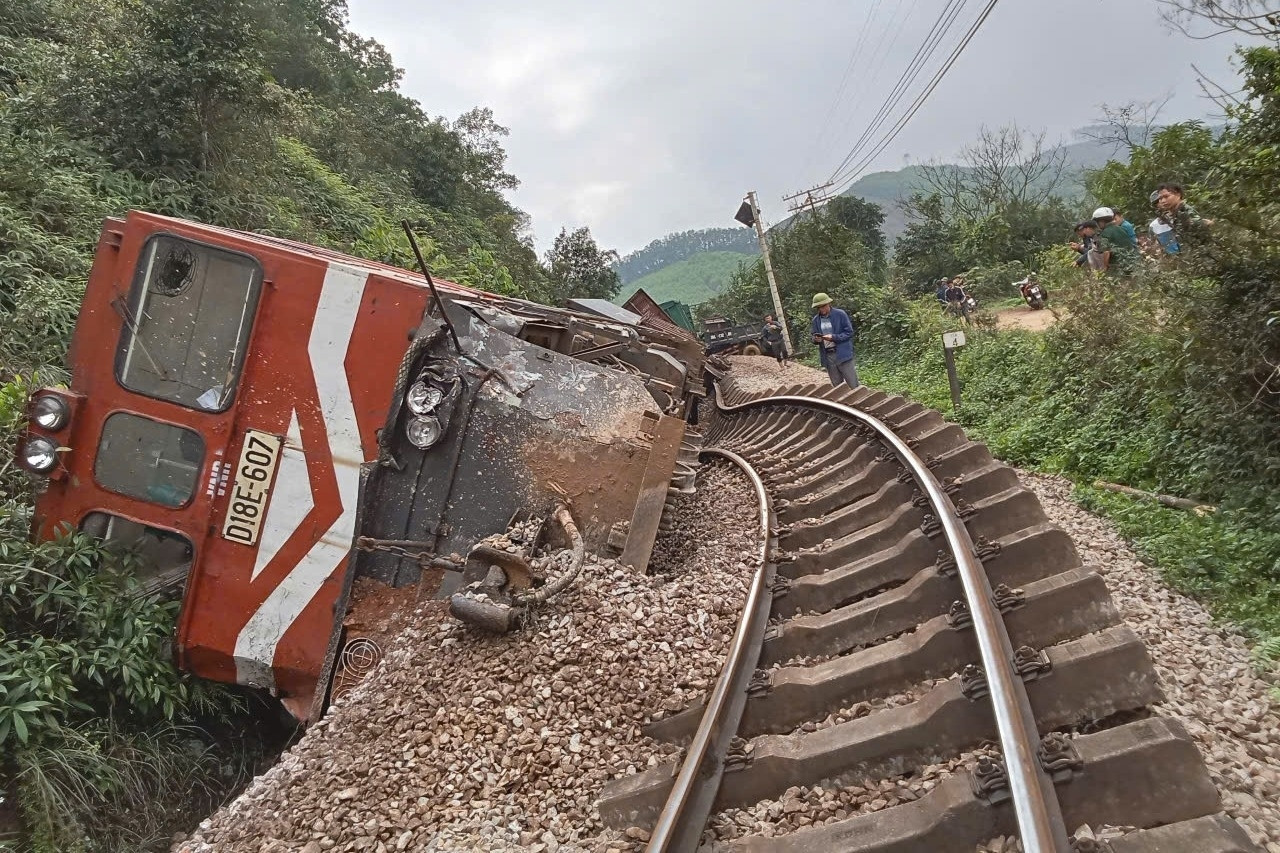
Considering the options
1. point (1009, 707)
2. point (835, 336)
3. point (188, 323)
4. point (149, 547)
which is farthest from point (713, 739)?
point (835, 336)

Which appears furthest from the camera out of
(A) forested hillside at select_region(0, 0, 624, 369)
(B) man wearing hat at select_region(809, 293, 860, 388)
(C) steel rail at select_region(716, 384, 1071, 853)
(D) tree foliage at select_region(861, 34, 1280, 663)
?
(B) man wearing hat at select_region(809, 293, 860, 388)

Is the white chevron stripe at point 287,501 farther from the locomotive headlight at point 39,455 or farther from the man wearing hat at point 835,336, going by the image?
the man wearing hat at point 835,336

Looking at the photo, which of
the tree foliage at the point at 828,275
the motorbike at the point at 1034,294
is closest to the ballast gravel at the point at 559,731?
the motorbike at the point at 1034,294

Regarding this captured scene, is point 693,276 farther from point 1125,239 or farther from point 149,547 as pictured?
point 149,547

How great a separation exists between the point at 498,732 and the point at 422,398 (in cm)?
179

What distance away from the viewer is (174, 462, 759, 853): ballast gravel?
110 inches

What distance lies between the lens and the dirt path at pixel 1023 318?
13.5m

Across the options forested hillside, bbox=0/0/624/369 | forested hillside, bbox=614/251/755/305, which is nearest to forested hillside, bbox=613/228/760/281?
→ forested hillside, bbox=614/251/755/305

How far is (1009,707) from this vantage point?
252 centimetres

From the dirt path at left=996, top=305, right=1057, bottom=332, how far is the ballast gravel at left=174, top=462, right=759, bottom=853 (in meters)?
11.0

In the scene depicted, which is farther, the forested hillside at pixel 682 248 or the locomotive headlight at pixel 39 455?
the forested hillside at pixel 682 248

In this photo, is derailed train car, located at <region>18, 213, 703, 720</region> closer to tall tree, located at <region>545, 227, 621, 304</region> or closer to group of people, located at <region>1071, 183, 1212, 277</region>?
group of people, located at <region>1071, 183, 1212, 277</region>

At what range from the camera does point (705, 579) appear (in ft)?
13.7

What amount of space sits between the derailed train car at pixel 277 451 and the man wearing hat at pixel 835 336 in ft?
21.2
